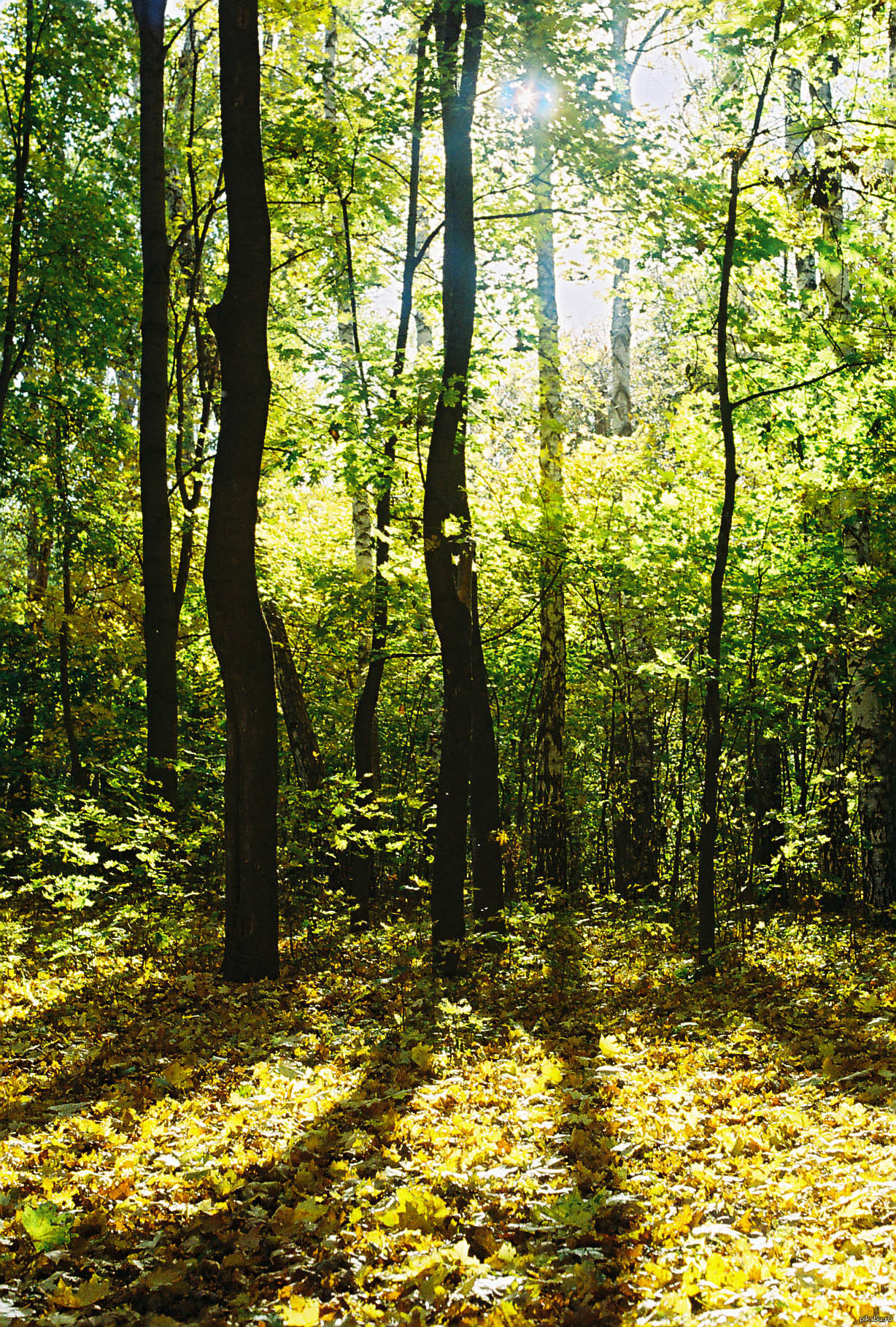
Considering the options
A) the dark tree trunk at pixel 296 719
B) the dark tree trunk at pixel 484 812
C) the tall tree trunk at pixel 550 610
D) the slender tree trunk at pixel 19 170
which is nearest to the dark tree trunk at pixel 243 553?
the dark tree trunk at pixel 484 812

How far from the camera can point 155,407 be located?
35.5 feet

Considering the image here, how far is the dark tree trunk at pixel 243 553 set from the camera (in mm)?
6875

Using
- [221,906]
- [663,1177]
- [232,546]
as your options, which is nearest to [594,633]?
[221,906]

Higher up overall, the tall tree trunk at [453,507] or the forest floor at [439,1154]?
the tall tree trunk at [453,507]

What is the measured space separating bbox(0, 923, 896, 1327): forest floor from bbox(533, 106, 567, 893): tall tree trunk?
12.6 ft

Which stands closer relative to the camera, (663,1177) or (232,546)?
(663,1177)

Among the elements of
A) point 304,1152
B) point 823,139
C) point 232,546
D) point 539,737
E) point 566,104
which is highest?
point 823,139

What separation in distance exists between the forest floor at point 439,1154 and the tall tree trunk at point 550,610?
12.6 ft

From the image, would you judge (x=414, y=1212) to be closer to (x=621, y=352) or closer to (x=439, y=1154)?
(x=439, y=1154)

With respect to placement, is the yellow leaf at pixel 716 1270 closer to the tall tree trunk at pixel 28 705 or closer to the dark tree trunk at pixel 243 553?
the dark tree trunk at pixel 243 553

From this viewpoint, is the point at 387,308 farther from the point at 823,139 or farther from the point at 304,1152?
the point at 304,1152

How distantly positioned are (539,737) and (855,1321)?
8.56 metres

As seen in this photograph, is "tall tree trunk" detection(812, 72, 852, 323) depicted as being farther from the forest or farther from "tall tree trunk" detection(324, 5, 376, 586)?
"tall tree trunk" detection(324, 5, 376, 586)

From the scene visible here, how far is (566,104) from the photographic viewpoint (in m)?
8.05
